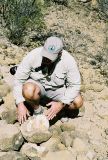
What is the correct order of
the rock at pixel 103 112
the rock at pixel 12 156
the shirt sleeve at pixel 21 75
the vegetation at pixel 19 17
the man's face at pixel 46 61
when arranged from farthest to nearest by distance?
the vegetation at pixel 19 17, the rock at pixel 103 112, the shirt sleeve at pixel 21 75, the man's face at pixel 46 61, the rock at pixel 12 156

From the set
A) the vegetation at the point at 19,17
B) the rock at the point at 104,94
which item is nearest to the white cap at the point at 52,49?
the rock at the point at 104,94

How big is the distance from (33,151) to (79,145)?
20.4 inches

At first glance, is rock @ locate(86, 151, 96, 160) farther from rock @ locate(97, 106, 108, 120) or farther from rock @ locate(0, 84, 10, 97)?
rock @ locate(0, 84, 10, 97)

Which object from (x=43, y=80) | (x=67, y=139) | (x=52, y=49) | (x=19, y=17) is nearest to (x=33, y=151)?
(x=67, y=139)

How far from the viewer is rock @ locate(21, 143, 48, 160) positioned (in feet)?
13.3

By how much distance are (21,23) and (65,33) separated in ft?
3.33

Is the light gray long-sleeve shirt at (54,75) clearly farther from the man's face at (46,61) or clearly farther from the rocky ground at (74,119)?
the rocky ground at (74,119)

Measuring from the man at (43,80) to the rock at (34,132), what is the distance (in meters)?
0.09

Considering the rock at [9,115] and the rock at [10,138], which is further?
the rock at [9,115]

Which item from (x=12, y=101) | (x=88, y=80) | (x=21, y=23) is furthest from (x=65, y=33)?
(x=12, y=101)

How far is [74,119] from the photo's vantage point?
4789 mm

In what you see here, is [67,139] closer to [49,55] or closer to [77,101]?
[77,101]

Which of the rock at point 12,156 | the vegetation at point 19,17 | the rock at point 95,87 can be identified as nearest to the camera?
the rock at point 12,156

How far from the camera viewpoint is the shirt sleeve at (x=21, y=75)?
13.9ft
